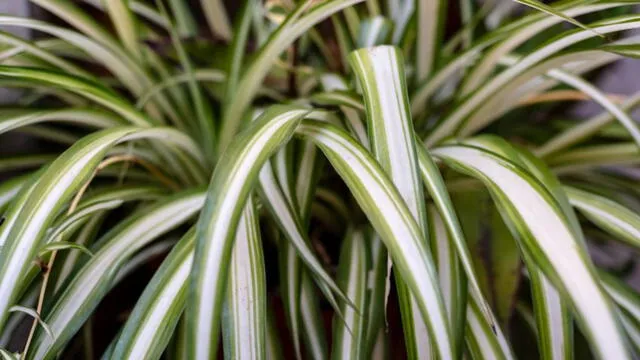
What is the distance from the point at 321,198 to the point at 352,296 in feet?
0.54

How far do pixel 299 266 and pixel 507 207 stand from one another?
17cm

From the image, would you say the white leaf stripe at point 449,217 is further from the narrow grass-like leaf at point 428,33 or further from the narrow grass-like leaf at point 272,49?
the narrow grass-like leaf at point 428,33

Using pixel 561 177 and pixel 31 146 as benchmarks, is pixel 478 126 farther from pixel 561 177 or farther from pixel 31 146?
pixel 31 146

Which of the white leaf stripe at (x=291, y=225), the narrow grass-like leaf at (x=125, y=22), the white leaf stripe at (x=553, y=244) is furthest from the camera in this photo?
the narrow grass-like leaf at (x=125, y=22)

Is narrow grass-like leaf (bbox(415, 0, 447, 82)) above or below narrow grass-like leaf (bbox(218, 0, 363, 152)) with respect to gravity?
above

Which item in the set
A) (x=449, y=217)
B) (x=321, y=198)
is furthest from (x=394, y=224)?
(x=321, y=198)

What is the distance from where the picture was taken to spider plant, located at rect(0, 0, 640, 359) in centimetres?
35

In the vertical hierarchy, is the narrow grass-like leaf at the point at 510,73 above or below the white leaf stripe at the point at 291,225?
above

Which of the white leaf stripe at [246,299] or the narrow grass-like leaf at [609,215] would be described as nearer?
the white leaf stripe at [246,299]

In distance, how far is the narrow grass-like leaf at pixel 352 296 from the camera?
434 mm

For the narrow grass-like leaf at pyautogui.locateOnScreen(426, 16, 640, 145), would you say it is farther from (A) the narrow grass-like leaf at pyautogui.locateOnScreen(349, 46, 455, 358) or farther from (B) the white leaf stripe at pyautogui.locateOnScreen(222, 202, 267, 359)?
(B) the white leaf stripe at pyautogui.locateOnScreen(222, 202, 267, 359)

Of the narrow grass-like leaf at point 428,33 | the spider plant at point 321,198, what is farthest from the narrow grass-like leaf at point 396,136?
the narrow grass-like leaf at point 428,33

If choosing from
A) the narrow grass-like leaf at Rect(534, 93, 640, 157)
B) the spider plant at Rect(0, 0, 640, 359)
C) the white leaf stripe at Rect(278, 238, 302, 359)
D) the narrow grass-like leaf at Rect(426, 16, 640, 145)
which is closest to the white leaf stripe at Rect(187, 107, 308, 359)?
the spider plant at Rect(0, 0, 640, 359)

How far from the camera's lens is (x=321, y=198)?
0.62m
